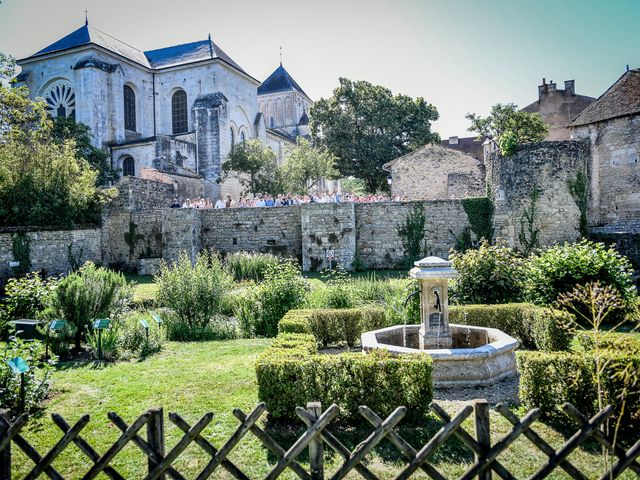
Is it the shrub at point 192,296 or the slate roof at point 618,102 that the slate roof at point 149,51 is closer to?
the slate roof at point 618,102

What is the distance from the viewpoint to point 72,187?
71.8 ft

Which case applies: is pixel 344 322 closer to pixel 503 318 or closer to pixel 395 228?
pixel 503 318

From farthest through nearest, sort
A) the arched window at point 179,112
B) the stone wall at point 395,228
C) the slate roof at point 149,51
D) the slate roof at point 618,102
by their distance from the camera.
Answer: the arched window at point 179,112 → the slate roof at point 149,51 → the stone wall at point 395,228 → the slate roof at point 618,102

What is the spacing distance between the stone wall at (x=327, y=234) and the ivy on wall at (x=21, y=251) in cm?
1175

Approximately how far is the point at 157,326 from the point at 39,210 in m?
13.5

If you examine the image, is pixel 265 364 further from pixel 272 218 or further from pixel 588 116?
pixel 588 116

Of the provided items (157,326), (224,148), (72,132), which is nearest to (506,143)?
(157,326)

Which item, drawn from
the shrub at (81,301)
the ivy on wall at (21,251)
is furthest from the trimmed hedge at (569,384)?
the ivy on wall at (21,251)

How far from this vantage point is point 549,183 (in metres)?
18.3

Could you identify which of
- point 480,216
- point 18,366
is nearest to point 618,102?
point 480,216

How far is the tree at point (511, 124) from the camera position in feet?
95.9

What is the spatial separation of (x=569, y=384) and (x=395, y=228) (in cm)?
1605

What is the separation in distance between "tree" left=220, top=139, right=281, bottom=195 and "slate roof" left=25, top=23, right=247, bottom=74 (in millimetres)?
8664

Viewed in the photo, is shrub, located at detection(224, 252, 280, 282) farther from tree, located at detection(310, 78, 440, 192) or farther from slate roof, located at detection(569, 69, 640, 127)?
tree, located at detection(310, 78, 440, 192)
